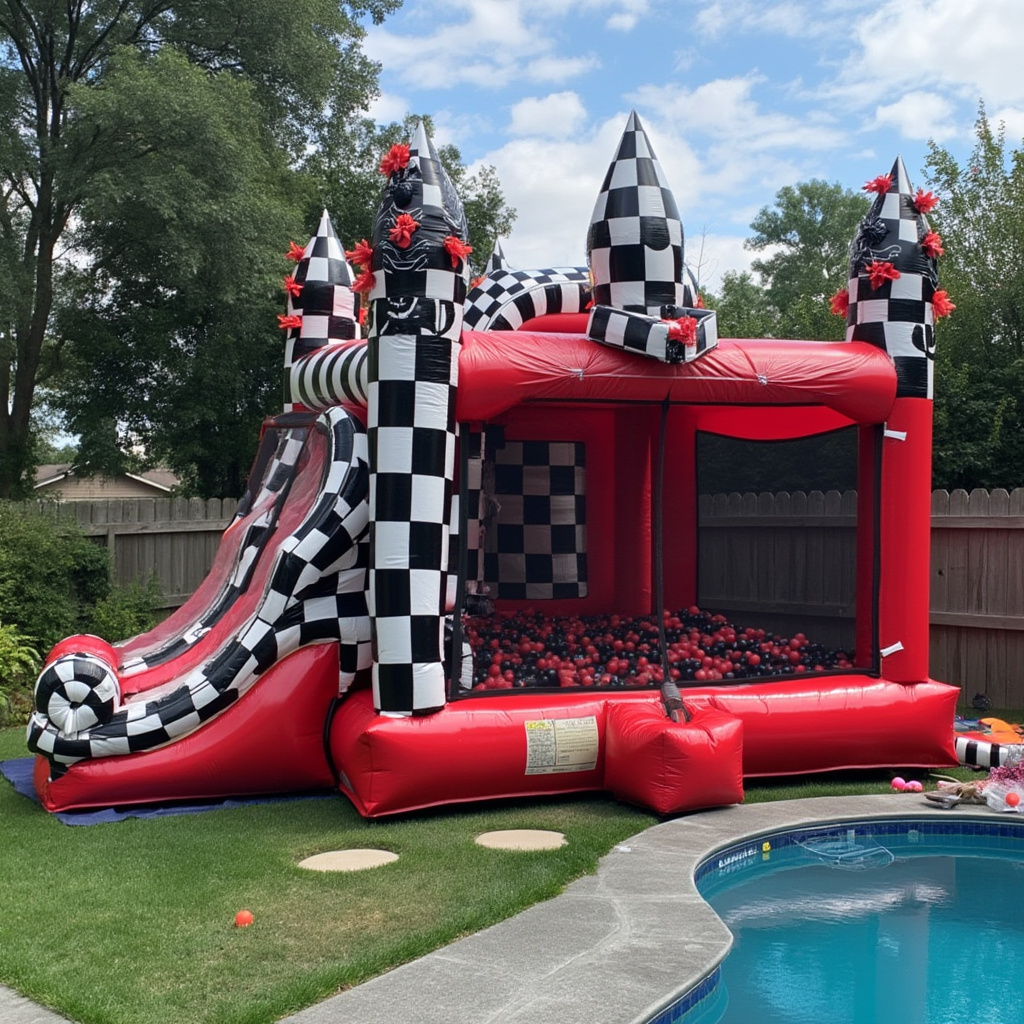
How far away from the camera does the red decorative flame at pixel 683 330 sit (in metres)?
5.70

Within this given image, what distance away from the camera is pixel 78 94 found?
11812 millimetres

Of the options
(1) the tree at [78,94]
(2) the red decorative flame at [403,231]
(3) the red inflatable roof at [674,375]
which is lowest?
(3) the red inflatable roof at [674,375]

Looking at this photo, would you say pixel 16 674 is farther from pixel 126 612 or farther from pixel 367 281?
pixel 367 281

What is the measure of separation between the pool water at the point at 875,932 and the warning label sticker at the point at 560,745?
981mm

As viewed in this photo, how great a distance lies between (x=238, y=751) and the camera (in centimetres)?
558

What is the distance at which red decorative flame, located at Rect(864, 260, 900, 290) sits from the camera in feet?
20.9

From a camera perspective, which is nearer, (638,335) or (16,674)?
(638,335)

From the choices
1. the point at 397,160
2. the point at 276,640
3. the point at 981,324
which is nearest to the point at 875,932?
the point at 276,640

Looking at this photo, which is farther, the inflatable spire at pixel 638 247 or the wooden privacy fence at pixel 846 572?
the wooden privacy fence at pixel 846 572

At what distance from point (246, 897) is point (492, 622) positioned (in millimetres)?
3377

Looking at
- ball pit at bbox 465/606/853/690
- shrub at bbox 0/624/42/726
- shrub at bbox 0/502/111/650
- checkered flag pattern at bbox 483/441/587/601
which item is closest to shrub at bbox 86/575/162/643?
shrub at bbox 0/502/111/650

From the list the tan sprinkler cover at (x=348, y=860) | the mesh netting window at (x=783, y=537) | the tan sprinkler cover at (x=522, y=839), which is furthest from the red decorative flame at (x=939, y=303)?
the tan sprinkler cover at (x=348, y=860)

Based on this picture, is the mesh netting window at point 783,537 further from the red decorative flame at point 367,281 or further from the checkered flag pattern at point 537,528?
the red decorative flame at point 367,281

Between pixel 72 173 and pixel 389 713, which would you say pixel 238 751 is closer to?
pixel 389 713
